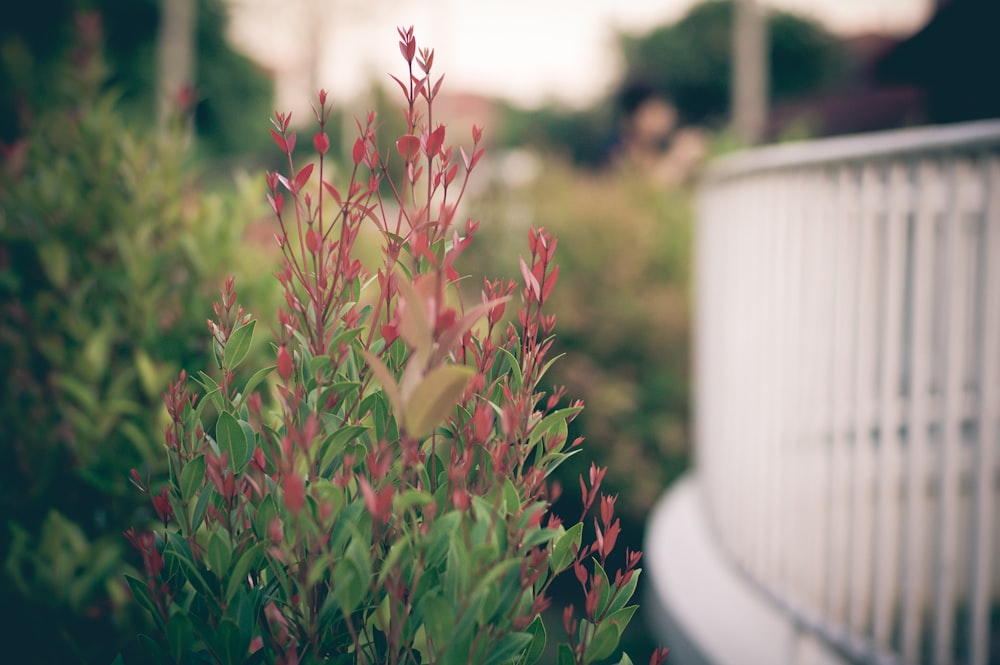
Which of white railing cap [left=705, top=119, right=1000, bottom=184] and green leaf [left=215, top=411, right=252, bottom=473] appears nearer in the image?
green leaf [left=215, top=411, right=252, bottom=473]

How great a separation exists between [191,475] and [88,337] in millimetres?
1531

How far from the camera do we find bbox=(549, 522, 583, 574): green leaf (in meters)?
1.26

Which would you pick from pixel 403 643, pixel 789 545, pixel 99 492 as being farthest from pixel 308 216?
pixel 789 545

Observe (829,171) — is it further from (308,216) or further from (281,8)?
(281,8)

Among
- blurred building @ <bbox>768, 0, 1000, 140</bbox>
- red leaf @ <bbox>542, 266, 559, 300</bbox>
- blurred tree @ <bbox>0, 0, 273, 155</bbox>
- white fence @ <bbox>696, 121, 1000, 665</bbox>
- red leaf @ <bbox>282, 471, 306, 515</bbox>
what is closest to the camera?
red leaf @ <bbox>282, 471, 306, 515</bbox>

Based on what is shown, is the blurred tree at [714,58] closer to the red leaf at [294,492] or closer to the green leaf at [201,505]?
the green leaf at [201,505]

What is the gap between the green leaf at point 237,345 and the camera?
1262 mm

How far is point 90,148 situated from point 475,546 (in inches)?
92.0

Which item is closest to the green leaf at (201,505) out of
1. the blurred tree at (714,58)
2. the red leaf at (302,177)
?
the red leaf at (302,177)

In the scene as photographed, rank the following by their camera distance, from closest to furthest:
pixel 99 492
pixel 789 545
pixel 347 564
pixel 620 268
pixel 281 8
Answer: pixel 347 564 → pixel 99 492 → pixel 789 545 → pixel 620 268 → pixel 281 8

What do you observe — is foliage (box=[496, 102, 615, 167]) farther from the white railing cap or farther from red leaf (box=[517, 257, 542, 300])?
red leaf (box=[517, 257, 542, 300])

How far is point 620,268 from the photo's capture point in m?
6.72

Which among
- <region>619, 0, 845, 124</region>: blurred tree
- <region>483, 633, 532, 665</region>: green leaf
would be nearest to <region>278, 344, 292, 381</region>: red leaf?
<region>483, 633, 532, 665</region>: green leaf

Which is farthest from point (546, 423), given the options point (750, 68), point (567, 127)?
point (567, 127)
